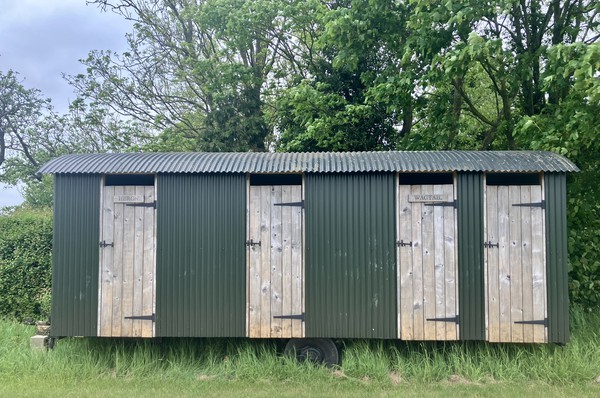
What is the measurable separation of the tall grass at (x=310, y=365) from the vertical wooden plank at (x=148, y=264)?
56 centimetres

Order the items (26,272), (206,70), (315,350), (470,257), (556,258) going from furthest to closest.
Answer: (206,70), (26,272), (315,350), (470,257), (556,258)

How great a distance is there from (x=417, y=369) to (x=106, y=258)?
4.08 meters

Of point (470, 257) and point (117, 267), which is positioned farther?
point (117, 267)

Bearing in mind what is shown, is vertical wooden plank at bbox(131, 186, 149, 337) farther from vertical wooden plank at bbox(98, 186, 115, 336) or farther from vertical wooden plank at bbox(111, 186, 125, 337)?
vertical wooden plank at bbox(98, 186, 115, 336)

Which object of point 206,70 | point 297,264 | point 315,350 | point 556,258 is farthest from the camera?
point 206,70

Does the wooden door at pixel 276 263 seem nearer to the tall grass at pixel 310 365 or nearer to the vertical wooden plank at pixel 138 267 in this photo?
the tall grass at pixel 310 365

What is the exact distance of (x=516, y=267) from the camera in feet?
16.6

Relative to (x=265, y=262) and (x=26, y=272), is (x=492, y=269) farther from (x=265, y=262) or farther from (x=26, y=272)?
(x=26, y=272)

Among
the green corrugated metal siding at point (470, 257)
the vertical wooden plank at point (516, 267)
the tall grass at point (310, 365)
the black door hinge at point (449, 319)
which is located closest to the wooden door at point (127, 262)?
the tall grass at point (310, 365)

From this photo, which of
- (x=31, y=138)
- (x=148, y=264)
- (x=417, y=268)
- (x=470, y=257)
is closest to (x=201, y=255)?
(x=148, y=264)

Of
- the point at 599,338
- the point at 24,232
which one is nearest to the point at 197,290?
the point at 24,232

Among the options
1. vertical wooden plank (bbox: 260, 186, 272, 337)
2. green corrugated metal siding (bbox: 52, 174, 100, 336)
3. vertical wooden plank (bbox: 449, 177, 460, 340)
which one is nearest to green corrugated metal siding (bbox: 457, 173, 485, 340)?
vertical wooden plank (bbox: 449, 177, 460, 340)

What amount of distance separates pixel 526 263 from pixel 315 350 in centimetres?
278

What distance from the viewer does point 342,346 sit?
556 cm
